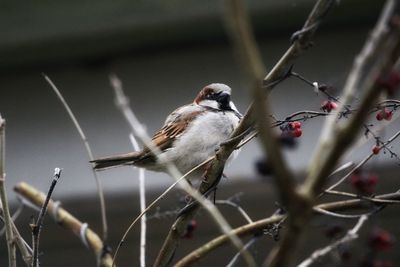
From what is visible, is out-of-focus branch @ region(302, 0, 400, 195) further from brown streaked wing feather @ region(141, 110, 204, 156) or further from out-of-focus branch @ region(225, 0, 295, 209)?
brown streaked wing feather @ region(141, 110, 204, 156)

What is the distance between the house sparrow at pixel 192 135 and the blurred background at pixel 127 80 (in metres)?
0.56

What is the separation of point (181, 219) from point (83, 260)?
9.71ft

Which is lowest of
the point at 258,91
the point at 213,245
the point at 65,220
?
the point at 213,245

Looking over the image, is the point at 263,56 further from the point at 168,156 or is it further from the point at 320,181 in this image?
the point at 320,181

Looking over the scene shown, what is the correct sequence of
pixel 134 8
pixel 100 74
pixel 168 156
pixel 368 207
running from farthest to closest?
pixel 100 74 < pixel 134 8 < pixel 168 156 < pixel 368 207

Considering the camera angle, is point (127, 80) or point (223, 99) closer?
point (223, 99)

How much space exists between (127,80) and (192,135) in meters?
1.14

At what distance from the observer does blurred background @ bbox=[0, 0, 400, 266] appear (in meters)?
3.68

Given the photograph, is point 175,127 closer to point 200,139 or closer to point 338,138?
point 200,139

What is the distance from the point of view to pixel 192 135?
306cm

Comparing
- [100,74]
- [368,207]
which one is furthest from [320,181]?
[100,74]

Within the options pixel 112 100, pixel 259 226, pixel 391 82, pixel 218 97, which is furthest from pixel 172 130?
pixel 391 82

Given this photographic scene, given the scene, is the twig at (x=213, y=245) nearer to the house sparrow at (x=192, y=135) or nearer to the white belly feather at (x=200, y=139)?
the house sparrow at (x=192, y=135)

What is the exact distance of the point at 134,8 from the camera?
3.64 metres
